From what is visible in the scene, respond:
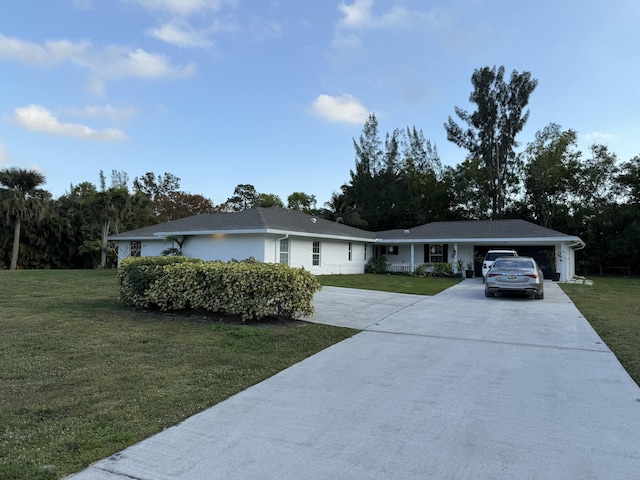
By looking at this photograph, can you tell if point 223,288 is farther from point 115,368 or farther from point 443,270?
point 443,270

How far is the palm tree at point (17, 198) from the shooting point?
2745 centimetres

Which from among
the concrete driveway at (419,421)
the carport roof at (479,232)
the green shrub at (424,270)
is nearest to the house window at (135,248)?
the carport roof at (479,232)

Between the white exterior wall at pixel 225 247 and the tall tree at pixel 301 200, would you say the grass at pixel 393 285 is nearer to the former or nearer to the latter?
the white exterior wall at pixel 225 247

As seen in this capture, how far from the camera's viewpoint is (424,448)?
302 centimetres

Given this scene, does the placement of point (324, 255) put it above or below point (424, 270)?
above

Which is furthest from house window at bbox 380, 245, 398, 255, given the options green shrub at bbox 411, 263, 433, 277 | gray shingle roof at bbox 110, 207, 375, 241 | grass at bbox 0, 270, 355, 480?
grass at bbox 0, 270, 355, 480

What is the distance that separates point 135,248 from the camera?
27406 millimetres

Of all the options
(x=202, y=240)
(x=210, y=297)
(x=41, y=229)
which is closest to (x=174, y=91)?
(x=202, y=240)

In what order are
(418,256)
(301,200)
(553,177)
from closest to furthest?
(418,256) → (553,177) → (301,200)

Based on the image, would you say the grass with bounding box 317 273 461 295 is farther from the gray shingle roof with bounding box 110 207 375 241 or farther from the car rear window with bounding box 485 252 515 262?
the gray shingle roof with bounding box 110 207 375 241

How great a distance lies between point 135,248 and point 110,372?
978 inches

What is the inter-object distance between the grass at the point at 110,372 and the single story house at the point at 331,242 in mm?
10668

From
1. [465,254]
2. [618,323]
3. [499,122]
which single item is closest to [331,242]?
[465,254]

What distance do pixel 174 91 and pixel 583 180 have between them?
113 ft
